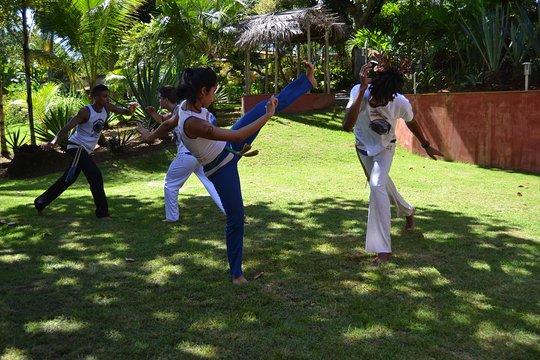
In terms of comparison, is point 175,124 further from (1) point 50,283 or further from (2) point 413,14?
(2) point 413,14

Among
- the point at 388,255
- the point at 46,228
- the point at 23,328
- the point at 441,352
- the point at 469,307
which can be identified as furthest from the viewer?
the point at 46,228

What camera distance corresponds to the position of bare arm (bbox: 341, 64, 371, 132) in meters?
4.89

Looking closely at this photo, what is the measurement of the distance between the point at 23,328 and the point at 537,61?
15.2 meters

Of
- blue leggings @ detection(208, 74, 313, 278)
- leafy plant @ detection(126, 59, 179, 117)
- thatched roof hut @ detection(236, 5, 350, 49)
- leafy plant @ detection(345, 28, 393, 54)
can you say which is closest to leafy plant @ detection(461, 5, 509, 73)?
leafy plant @ detection(345, 28, 393, 54)

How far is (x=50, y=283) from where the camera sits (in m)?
4.59

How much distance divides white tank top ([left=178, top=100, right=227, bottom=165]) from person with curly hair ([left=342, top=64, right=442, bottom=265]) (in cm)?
131

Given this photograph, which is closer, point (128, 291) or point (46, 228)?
point (128, 291)

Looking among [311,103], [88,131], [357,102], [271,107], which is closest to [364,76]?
[357,102]

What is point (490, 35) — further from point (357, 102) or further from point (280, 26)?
point (357, 102)

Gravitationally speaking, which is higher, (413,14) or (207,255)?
(413,14)

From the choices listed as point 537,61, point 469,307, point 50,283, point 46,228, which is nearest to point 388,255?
point 469,307

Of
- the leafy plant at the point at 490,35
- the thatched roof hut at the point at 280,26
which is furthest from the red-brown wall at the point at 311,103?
the leafy plant at the point at 490,35

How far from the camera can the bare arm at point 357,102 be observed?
4.89 metres

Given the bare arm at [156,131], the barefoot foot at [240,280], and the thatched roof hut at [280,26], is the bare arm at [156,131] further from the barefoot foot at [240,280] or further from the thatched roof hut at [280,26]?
the thatched roof hut at [280,26]
